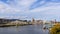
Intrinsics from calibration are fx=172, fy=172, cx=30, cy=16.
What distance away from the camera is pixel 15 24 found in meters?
41.8

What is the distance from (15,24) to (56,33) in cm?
3669

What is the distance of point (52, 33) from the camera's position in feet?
18.0

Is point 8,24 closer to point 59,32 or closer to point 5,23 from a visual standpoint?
point 5,23

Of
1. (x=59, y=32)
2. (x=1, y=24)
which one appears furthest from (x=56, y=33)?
(x=1, y=24)

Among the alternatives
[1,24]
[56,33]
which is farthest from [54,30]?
[1,24]

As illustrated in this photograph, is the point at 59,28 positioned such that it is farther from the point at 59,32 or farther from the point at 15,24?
the point at 15,24

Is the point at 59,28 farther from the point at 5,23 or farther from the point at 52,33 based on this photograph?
the point at 5,23

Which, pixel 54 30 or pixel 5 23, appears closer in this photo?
pixel 54 30

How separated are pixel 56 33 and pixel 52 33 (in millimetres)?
140

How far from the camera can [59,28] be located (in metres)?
5.42

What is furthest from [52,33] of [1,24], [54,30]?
[1,24]

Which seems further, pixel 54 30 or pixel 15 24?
pixel 15 24

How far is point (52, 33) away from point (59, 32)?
253 mm

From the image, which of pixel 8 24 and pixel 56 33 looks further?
pixel 8 24
